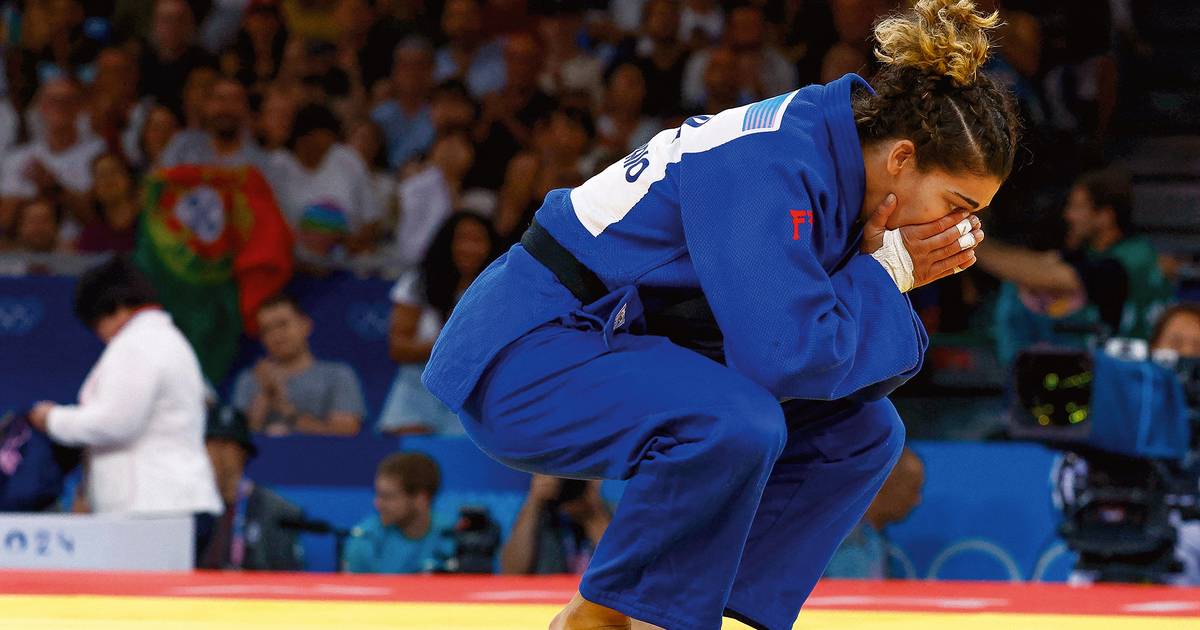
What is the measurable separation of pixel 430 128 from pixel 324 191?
2.02ft

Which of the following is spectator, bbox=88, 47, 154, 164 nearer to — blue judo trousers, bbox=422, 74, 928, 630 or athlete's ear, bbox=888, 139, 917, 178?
blue judo trousers, bbox=422, 74, 928, 630

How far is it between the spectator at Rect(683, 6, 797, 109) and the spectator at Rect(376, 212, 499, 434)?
4.56 ft

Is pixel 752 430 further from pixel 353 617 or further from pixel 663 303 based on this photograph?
pixel 353 617

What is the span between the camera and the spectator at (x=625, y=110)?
6.90m

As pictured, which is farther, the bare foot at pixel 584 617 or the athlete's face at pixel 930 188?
the bare foot at pixel 584 617

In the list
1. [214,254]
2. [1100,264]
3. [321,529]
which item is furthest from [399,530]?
[1100,264]

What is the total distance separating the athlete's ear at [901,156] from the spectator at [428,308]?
347 centimetres

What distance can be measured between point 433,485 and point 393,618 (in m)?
1.58

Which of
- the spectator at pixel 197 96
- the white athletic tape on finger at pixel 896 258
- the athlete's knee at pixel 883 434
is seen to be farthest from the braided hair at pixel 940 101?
the spectator at pixel 197 96

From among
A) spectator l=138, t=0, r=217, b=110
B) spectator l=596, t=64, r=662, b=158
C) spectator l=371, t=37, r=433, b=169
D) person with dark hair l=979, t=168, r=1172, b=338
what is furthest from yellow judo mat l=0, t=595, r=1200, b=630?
spectator l=138, t=0, r=217, b=110

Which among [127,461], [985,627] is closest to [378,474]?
[127,461]

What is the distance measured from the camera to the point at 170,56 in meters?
7.73

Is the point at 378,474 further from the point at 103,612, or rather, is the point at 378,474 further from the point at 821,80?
the point at 821,80

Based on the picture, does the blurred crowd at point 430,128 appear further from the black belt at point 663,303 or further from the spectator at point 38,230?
the black belt at point 663,303
